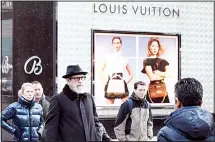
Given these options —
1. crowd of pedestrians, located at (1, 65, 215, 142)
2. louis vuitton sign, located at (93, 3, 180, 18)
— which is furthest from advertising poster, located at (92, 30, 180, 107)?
crowd of pedestrians, located at (1, 65, 215, 142)

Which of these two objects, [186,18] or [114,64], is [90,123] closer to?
[114,64]

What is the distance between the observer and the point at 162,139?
9.55ft

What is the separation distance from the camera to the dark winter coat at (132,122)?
6223 mm

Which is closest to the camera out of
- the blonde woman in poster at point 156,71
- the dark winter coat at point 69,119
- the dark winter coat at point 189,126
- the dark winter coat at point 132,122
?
the dark winter coat at point 189,126

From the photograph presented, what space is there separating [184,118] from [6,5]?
639 centimetres

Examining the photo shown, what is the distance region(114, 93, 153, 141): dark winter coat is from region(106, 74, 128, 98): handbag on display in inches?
104

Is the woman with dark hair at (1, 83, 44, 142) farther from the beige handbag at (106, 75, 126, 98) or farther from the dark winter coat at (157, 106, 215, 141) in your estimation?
the dark winter coat at (157, 106, 215, 141)

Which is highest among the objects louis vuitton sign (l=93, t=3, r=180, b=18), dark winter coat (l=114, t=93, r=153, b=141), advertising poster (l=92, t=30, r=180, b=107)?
louis vuitton sign (l=93, t=3, r=180, b=18)

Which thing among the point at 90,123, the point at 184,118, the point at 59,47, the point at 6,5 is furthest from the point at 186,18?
the point at 184,118

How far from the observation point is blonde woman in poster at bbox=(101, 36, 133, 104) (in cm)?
904

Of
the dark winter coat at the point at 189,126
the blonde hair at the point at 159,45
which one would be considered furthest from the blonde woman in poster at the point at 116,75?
the dark winter coat at the point at 189,126

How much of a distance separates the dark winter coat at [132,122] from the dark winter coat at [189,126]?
329cm

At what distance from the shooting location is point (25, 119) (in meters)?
6.30

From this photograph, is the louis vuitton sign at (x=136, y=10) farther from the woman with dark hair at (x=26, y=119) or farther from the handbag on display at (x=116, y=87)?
the woman with dark hair at (x=26, y=119)
